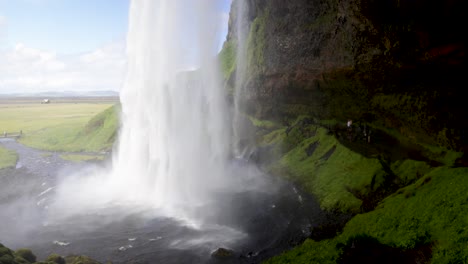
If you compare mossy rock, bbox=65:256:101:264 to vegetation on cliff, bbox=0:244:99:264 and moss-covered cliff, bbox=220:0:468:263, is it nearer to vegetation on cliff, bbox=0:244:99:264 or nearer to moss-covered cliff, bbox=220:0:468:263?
vegetation on cliff, bbox=0:244:99:264

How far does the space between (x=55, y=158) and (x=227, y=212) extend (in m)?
53.6

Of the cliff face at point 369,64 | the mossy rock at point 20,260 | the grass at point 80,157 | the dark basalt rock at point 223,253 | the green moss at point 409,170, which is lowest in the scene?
the grass at point 80,157

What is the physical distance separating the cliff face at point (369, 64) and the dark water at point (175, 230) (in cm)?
1579

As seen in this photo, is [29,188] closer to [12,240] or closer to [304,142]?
[12,240]

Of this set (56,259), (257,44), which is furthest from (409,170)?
(257,44)

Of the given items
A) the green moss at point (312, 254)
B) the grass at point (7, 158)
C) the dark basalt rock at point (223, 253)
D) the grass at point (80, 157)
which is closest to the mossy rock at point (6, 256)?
the dark basalt rock at point (223, 253)

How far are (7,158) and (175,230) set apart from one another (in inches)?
2246

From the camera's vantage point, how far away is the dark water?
98.0ft

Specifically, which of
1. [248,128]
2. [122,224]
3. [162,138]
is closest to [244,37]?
[248,128]

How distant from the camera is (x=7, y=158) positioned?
7425 centimetres

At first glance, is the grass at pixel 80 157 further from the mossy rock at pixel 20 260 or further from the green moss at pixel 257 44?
the mossy rock at pixel 20 260

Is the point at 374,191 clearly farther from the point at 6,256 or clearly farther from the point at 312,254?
the point at 6,256

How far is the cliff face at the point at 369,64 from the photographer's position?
3522cm

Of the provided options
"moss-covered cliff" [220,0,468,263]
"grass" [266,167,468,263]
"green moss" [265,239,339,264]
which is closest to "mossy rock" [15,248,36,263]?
"green moss" [265,239,339,264]
